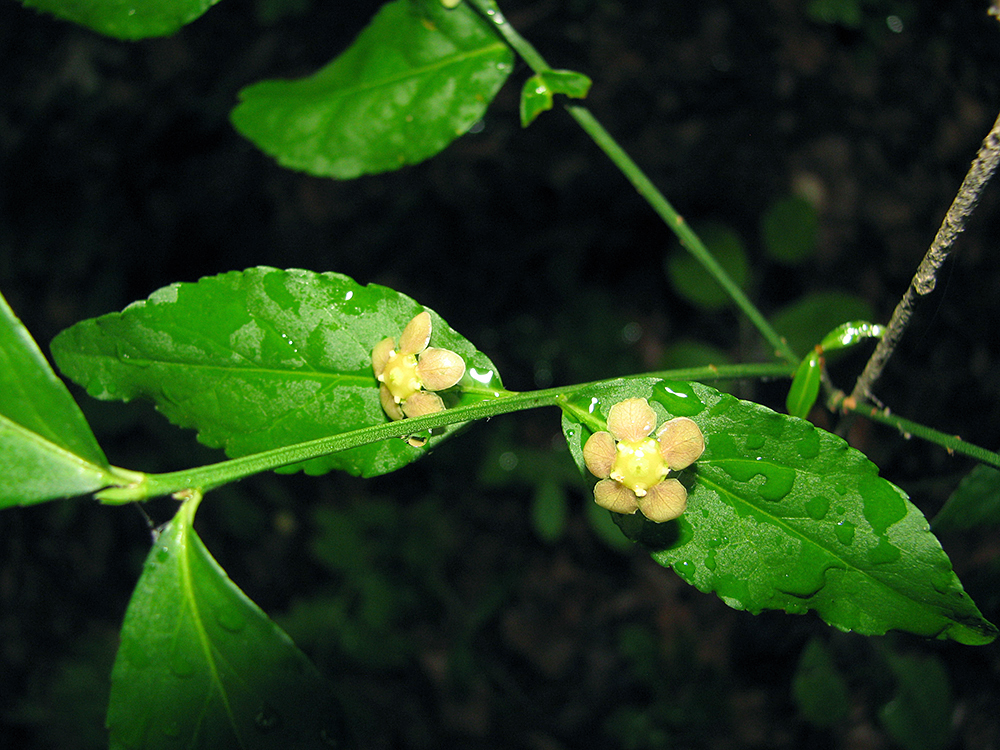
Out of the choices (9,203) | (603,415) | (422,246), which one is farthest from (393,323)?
(9,203)

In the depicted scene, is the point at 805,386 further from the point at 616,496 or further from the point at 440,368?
the point at 440,368

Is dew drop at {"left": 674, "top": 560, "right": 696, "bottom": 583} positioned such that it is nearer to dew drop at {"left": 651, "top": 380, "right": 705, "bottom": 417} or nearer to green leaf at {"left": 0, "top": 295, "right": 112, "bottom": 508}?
dew drop at {"left": 651, "top": 380, "right": 705, "bottom": 417}

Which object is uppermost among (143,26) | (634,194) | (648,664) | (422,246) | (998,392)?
(143,26)

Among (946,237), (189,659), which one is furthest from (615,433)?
(189,659)

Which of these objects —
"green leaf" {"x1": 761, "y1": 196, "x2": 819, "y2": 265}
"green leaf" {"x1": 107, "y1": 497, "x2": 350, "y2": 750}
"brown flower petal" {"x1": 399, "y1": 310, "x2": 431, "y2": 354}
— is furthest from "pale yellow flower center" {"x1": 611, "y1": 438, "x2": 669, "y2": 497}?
"green leaf" {"x1": 761, "y1": 196, "x2": 819, "y2": 265}

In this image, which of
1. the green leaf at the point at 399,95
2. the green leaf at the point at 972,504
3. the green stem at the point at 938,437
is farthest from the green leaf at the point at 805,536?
the green leaf at the point at 399,95

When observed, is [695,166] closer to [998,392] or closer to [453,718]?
[998,392]
